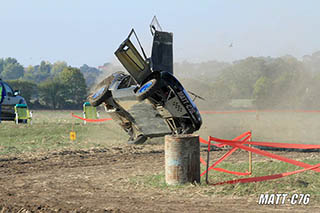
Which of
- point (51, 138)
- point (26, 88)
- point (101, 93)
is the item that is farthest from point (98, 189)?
point (26, 88)

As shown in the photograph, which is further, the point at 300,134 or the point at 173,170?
the point at 300,134

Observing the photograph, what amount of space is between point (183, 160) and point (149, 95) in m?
3.27

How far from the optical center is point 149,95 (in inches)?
464

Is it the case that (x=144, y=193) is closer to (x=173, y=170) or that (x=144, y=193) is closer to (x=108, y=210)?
(x=173, y=170)

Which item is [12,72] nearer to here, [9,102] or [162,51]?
[9,102]

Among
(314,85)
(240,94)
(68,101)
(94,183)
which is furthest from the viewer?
(68,101)

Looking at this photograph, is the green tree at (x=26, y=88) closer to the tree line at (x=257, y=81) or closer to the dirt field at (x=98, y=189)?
the tree line at (x=257, y=81)

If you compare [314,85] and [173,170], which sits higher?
[314,85]

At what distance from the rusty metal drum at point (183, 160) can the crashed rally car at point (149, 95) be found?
119 inches

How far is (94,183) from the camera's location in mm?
9961

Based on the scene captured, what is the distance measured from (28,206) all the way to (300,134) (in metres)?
17.0

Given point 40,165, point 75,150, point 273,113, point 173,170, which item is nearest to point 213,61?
point 273,113

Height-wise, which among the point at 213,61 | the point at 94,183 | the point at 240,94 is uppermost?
the point at 213,61

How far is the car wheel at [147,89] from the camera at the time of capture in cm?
1171
